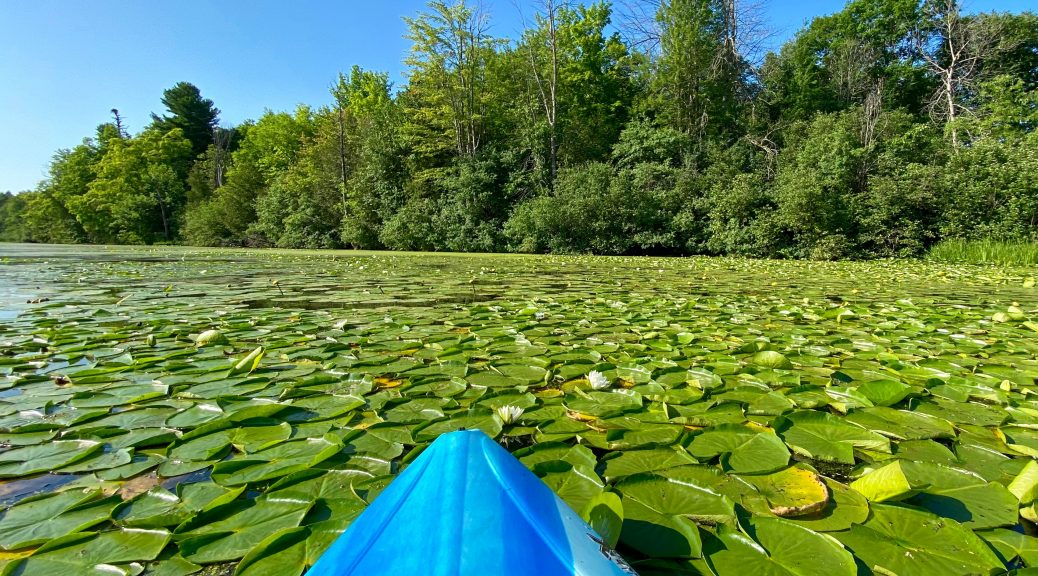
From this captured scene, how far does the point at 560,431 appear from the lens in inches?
50.6

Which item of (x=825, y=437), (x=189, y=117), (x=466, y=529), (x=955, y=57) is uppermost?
(x=189, y=117)

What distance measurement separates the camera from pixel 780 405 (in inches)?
57.8

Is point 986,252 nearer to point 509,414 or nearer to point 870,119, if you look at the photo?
point 870,119

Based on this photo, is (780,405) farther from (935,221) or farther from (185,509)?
(935,221)

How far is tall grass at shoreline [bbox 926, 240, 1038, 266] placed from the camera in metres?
8.47

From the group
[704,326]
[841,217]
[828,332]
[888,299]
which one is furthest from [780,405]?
[841,217]

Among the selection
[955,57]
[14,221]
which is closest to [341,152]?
[955,57]

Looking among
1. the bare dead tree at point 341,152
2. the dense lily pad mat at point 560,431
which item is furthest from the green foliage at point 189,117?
the dense lily pad mat at point 560,431

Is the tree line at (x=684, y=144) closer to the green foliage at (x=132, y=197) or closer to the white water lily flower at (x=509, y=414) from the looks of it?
the green foliage at (x=132, y=197)

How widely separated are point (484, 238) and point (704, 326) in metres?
13.4

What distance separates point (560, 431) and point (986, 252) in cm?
1248

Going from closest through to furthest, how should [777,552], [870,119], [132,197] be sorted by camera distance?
[777,552] → [870,119] → [132,197]

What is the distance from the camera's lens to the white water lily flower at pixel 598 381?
1604 mm

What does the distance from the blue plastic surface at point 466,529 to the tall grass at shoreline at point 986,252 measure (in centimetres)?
1253
